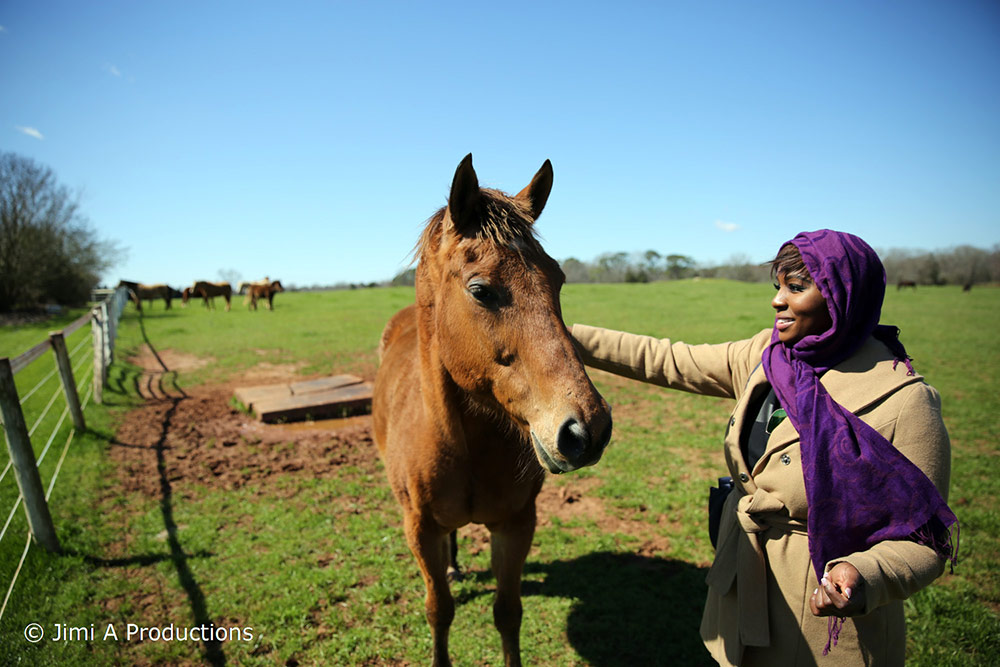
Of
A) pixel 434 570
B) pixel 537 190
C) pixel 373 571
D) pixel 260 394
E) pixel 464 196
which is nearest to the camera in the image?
pixel 464 196

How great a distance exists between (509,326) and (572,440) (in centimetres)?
54

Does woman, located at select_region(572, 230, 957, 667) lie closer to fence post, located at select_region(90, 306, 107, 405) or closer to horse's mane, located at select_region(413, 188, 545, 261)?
horse's mane, located at select_region(413, 188, 545, 261)

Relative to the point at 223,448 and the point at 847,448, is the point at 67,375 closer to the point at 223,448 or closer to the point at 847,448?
the point at 223,448

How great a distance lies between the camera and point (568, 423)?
1.61 meters

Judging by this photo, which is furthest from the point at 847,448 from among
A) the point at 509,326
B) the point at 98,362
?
the point at 98,362

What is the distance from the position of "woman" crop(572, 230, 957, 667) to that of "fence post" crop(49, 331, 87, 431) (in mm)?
7966

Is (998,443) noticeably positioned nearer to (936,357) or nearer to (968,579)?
(968,579)

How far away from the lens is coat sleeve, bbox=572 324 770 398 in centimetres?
233

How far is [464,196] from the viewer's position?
2082mm

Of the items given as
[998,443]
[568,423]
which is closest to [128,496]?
[568,423]

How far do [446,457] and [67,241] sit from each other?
149 feet

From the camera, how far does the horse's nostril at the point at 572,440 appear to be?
158 cm

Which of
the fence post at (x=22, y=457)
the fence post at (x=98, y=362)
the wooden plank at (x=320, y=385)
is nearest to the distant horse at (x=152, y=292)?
the fence post at (x=98, y=362)

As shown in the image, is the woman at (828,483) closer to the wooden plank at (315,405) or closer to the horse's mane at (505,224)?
the horse's mane at (505,224)
